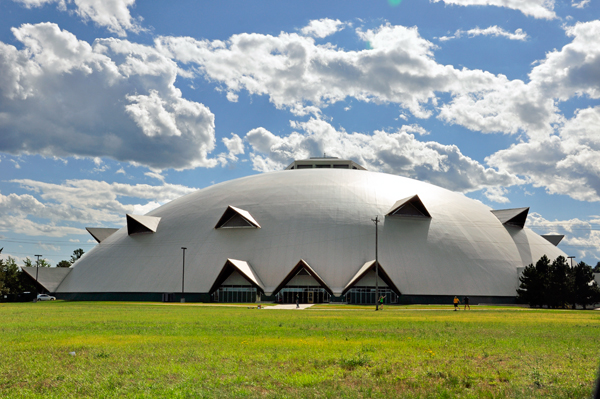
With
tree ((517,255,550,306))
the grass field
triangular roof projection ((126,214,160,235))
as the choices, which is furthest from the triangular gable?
tree ((517,255,550,306))

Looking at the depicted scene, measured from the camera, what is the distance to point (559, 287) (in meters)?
59.5

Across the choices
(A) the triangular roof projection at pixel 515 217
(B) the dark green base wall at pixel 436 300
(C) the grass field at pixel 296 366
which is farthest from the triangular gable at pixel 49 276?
(A) the triangular roof projection at pixel 515 217

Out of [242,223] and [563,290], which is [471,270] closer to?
[563,290]

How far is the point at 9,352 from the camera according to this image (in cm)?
1407

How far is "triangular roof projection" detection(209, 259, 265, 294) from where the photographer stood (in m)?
64.0

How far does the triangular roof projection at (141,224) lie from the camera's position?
251ft

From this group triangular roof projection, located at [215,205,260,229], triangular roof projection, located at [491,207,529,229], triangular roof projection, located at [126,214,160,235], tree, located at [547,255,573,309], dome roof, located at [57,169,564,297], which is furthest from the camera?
triangular roof projection, located at [491,207,529,229]

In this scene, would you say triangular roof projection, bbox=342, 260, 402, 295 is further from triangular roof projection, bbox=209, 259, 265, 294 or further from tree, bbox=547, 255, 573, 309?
tree, bbox=547, 255, 573, 309

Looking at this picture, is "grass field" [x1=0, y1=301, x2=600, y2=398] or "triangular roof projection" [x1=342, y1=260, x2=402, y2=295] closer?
"grass field" [x1=0, y1=301, x2=600, y2=398]

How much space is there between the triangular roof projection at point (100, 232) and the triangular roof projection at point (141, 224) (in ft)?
42.4

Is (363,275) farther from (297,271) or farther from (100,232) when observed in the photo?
(100,232)

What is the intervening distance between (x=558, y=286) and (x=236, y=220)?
4351 cm

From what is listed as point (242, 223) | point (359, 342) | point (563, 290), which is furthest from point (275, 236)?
point (359, 342)

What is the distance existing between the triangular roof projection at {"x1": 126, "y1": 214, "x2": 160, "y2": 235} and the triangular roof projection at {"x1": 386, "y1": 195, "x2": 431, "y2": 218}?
37.1 metres
